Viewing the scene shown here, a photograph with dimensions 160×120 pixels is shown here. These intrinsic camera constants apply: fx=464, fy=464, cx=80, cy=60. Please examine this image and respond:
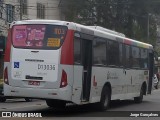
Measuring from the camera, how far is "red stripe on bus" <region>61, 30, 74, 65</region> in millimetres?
14477

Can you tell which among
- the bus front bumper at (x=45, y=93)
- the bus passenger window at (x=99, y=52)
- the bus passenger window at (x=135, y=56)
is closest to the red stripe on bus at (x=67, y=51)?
the bus front bumper at (x=45, y=93)

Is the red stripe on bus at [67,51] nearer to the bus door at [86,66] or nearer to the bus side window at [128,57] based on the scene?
the bus door at [86,66]

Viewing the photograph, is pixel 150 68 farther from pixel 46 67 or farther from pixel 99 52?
pixel 46 67

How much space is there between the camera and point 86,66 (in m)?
15.7

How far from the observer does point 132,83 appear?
823 inches

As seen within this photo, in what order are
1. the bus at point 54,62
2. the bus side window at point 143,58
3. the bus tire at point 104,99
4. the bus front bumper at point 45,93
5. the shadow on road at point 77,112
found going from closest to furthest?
the bus front bumper at point 45,93
the bus at point 54,62
the shadow on road at point 77,112
the bus tire at point 104,99
the bus side window at point 143,58

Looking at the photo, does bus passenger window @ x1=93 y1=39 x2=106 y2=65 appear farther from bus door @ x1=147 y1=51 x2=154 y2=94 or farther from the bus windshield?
bus door @ x1=147 y1=51 x2=154 y2=94

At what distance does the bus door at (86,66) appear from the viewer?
1553 cm

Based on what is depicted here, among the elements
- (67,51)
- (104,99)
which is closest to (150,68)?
(104,99)

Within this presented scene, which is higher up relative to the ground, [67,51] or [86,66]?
[67,51]

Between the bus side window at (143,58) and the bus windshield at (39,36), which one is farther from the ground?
the bus windshield at (39,36)

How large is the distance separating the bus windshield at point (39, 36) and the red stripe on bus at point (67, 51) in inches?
6.8

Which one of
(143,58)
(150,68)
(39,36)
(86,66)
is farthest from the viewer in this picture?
(150,68)

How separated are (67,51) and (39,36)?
113 centimetres
